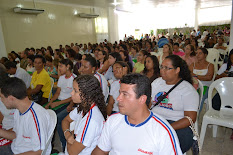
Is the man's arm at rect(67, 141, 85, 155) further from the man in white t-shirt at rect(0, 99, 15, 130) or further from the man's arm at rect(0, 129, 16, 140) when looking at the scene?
the man in white t-shirt at rect(0, 99, 15, 130)

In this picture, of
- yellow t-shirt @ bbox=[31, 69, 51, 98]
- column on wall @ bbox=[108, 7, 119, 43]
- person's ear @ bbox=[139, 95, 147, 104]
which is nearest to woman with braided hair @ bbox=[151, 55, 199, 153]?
person's ear @ bbox=[139, 95, 147, 104]

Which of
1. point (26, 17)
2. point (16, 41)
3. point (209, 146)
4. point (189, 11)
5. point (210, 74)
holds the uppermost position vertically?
point (189, 11)

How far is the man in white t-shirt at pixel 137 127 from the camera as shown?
1.10m

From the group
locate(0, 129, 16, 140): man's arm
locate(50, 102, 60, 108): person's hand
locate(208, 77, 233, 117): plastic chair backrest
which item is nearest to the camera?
locate(0, 129, 16, 140): man's arm

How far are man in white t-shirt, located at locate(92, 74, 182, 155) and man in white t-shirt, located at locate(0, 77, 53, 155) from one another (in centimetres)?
62

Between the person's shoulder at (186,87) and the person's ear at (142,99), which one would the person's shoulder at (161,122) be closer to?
the person's ear at (142,99)

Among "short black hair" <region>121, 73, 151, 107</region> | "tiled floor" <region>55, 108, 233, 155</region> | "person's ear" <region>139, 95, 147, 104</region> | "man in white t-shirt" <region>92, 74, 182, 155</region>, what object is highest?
"short black hair" <region>121, 73, 151, 107</region>

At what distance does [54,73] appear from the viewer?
471cm

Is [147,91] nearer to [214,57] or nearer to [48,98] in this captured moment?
[48,98]

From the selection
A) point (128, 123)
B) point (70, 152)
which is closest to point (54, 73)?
point (70, 152)

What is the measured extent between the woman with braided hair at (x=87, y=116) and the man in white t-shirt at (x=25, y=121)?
9.5 inches

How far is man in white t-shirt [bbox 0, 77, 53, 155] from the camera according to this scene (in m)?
1.51

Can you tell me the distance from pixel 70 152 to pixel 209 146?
1.96 m

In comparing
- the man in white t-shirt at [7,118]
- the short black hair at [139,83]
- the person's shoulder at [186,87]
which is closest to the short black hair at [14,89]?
the man in white t-shirt at [7,118]
